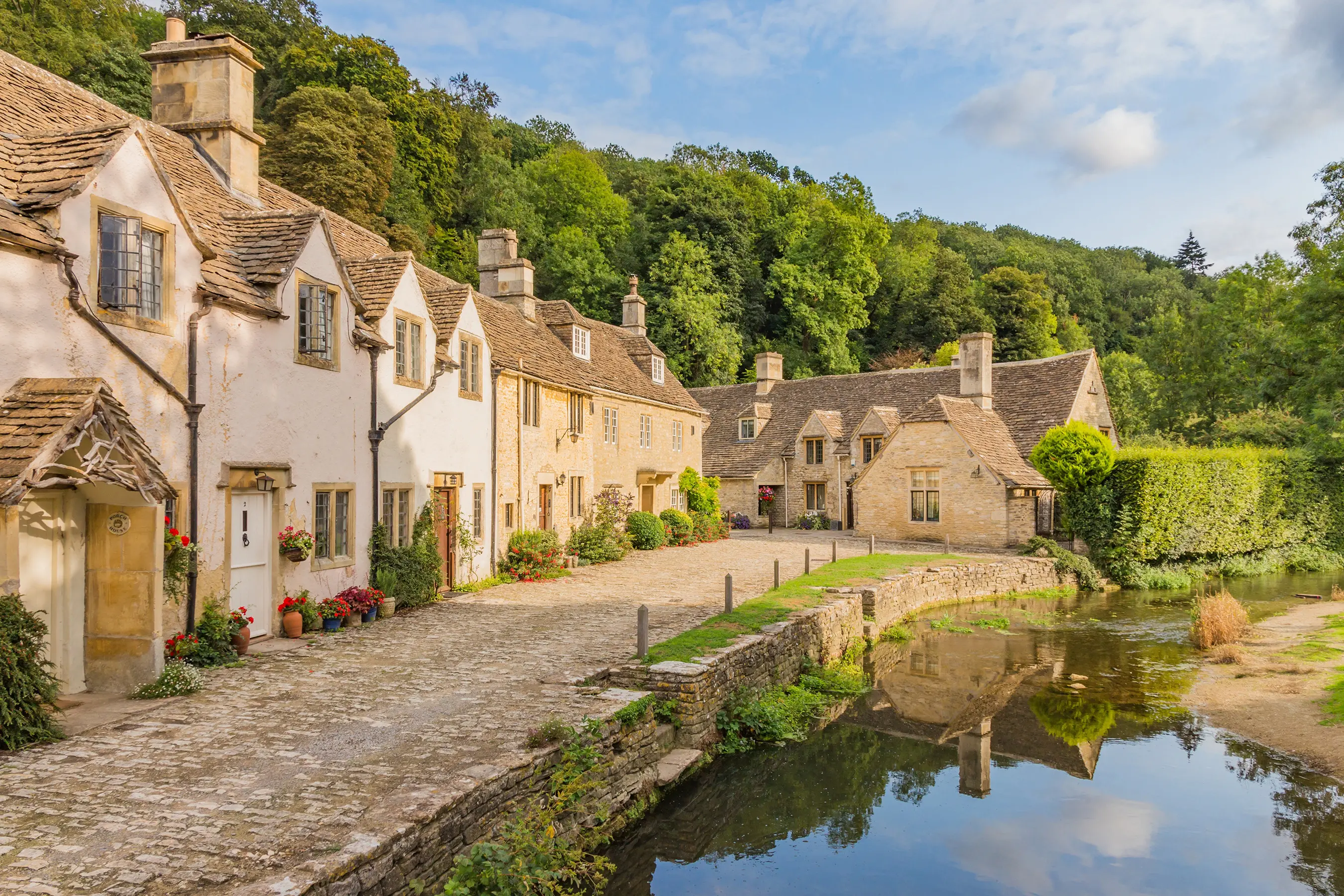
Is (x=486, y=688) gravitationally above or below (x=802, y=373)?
below

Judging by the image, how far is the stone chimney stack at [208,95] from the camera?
15805 mm

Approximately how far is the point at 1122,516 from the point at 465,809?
2892 centimetres

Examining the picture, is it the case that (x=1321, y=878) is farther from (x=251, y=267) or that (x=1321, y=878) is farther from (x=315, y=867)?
(x=251, y=267)

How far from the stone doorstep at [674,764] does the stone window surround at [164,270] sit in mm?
8973

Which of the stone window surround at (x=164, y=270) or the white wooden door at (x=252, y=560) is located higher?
the stone window surround at (x=164, y=270)

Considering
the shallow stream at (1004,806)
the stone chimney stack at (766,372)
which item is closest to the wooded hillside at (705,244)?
the stone chimney stack at (766,372)

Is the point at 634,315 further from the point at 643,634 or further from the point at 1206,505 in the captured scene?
the point at 643,634

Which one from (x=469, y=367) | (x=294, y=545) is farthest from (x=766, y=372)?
(x=294, y=545)

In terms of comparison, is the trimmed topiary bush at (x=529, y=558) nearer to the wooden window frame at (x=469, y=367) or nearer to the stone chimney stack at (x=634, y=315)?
the wooden window frame at (x=469, y=367)

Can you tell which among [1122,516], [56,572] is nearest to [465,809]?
[56,572]

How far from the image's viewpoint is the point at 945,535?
3356 cm

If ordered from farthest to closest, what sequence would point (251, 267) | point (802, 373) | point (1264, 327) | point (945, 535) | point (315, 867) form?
point (802, 373), point (1264, 327), point (945, 535), point (251, 267), point (315, 867)

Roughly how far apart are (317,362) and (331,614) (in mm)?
4421

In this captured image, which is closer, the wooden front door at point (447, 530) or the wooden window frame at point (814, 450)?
the wooden front door at point (447, 530)
